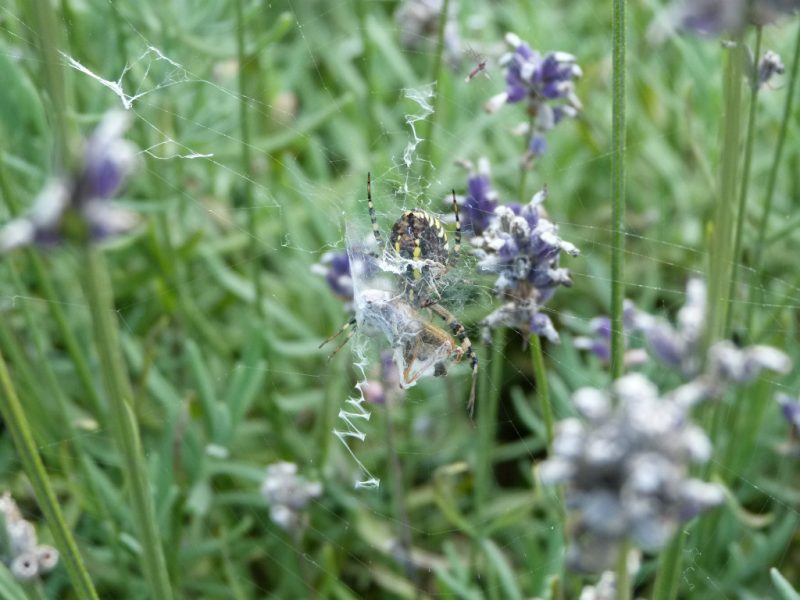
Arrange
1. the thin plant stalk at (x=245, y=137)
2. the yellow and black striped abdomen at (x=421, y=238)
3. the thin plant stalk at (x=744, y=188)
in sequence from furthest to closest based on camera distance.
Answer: the thin plant stalk at (x=245, y=137), the yellow and black striped abdomen at (x=421, y=238), the thin plant stalk at (x=744, y=188)

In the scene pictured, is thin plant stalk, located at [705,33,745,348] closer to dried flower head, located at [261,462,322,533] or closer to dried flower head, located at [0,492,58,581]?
dried flower head, located at [0,492,58,581]

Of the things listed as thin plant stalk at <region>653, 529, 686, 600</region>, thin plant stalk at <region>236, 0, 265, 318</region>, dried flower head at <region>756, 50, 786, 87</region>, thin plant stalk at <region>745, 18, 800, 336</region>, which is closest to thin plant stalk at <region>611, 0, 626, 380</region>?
thin plant stalk at <region>653, 529, 686, 600</region>

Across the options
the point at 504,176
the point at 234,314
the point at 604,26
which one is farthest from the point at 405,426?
the point at 604,26

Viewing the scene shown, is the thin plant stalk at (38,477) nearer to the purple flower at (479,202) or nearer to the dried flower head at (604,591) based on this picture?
the dried flower head at (604,591)

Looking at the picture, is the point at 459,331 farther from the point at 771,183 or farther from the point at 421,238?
the point at 771,183

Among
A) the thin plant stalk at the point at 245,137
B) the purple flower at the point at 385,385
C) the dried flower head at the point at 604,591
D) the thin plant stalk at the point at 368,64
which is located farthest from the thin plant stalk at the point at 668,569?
the thin plant stalk at the point at 368,64

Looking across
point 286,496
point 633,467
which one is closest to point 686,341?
point 633,467

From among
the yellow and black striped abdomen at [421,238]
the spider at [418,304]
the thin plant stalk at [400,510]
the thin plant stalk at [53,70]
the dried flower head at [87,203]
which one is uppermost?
the thin plant stalk at [53,70]
